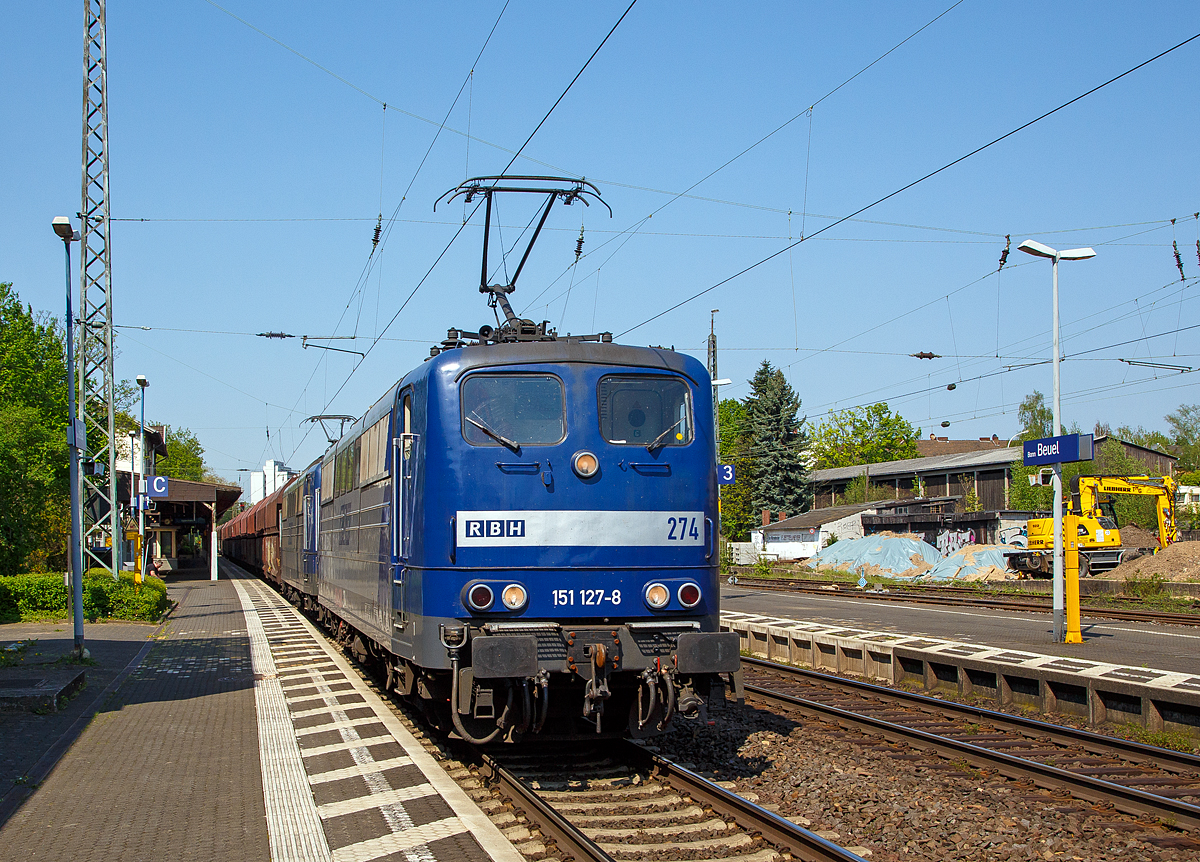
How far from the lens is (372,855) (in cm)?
576

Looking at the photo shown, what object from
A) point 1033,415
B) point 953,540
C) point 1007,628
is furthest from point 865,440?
point 1007,628

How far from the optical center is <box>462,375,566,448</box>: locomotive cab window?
25.2 ft

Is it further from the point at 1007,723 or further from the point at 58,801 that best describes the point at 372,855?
the point at 1007,723

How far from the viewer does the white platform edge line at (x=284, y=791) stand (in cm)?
592

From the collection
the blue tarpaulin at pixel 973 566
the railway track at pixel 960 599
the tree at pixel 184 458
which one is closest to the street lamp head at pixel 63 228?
the railway track at pixel 960 599

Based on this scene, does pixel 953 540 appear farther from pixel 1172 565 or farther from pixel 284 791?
pixel 284 791

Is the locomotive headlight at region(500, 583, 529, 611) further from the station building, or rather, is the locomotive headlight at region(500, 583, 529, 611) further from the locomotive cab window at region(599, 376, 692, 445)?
the station building

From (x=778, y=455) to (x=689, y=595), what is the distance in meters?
56.7

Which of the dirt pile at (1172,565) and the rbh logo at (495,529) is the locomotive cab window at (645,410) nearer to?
the rbh logo at (495,529)

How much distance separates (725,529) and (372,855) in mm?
62832

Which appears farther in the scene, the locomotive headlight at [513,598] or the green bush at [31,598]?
the green bush at [31,598]

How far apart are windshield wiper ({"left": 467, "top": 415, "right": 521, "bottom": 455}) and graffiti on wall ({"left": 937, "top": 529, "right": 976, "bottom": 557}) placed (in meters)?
38.1

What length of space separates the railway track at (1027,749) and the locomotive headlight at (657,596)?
2.70 metres

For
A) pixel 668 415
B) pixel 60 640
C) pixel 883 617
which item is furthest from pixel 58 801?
pixel 883 617
